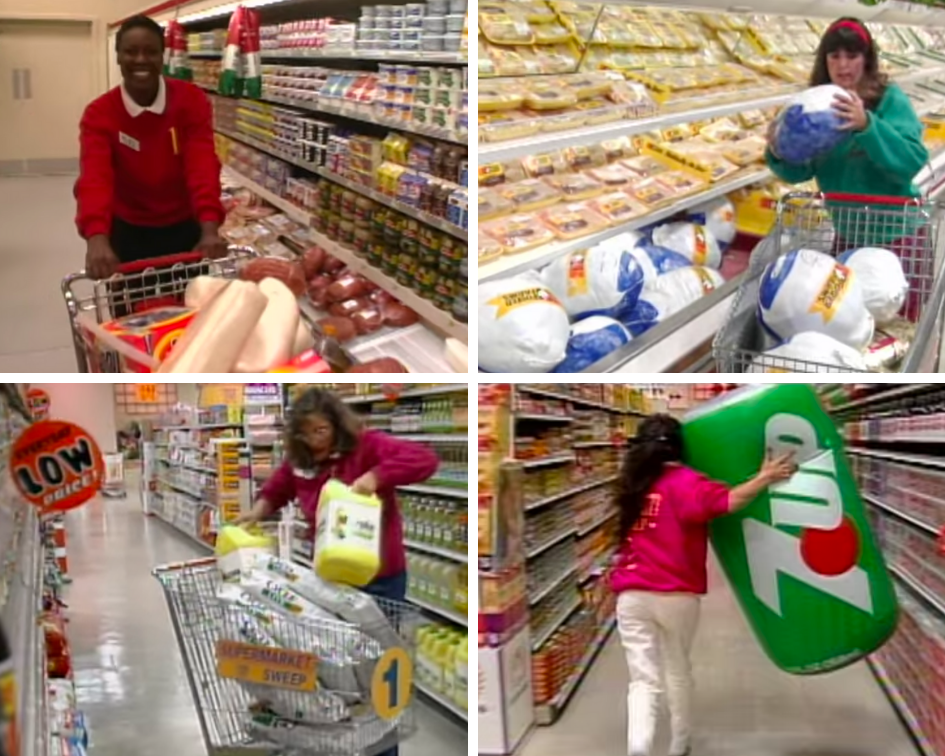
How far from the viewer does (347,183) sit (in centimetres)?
232

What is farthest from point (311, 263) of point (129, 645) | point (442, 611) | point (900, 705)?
point (900, 705)

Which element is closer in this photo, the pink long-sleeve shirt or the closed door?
the closed door

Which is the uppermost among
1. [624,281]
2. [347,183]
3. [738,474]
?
[347,183]

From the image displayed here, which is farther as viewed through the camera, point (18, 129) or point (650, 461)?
point (650, 461)

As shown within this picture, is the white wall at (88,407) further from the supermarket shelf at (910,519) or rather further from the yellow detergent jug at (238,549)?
the supermarket shelf at (910,519)

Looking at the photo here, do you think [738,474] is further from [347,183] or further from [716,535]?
[347,183]

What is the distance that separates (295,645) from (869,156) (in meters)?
1.48

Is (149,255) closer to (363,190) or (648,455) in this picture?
(363,190)

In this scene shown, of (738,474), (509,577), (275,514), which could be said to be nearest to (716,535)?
(738,474)

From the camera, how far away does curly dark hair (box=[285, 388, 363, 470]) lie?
2.04 m

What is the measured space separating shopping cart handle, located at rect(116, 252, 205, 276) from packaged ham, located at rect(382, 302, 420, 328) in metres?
0.40

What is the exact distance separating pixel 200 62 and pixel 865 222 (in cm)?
135

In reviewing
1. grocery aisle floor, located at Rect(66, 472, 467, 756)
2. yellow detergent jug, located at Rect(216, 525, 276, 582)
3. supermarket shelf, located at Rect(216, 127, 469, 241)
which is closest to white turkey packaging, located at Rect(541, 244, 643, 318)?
supermarket shelf, located at Rect(216, 127, 469, 241)

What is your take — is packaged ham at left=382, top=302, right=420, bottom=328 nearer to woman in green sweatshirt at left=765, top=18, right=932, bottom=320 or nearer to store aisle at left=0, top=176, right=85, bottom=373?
store aisle at left=0, top=176, right=85, bottom=373
